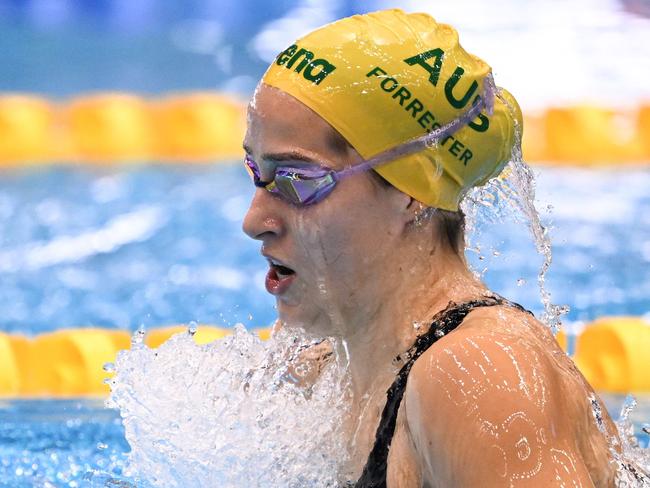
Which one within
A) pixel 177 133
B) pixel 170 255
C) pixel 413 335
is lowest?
pixel 413 335

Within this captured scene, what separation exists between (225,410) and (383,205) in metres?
0.69

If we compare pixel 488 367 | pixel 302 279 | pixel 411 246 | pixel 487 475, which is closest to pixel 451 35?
pixel 411 246

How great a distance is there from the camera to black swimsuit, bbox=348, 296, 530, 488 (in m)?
1.63

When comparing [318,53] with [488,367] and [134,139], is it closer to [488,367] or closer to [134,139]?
[488,367]

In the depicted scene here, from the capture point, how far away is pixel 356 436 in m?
1.86

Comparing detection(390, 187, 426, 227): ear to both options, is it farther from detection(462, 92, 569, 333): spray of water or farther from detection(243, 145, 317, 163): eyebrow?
detection(462, 92, 569, 333): spray of water

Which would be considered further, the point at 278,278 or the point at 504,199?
Answer: the point at 504,199

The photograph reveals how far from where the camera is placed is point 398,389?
1650mm

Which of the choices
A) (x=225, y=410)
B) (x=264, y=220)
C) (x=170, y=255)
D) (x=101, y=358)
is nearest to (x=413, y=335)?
(x=264, y=220)

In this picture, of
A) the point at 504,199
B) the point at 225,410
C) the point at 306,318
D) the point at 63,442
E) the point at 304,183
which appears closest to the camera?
the point at 304,183

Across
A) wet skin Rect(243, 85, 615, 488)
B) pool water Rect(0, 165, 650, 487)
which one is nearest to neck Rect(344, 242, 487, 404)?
wet skin Rect(243, 85, 615, 488)

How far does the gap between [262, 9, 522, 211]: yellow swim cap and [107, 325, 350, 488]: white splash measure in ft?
1.43

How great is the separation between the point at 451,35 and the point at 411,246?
0.37 metres

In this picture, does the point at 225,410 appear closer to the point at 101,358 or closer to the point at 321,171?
the point at 321,171
